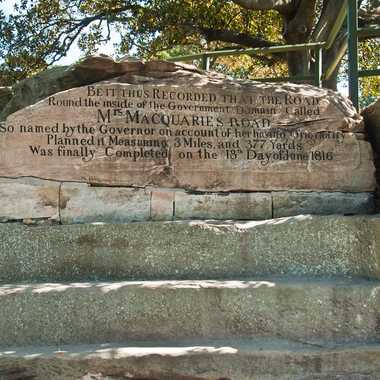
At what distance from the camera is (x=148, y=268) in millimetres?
3605

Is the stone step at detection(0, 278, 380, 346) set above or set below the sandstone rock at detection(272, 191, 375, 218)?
below

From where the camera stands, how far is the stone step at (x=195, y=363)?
113 inches

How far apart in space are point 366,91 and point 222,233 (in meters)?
11.7

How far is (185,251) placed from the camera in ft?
11.9

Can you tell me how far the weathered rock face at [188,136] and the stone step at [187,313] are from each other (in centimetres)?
105

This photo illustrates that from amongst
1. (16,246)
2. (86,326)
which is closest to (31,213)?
(16,246)

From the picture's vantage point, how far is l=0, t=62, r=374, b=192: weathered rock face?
3961 mm

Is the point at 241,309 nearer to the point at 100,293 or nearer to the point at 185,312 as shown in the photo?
the point at 185,312

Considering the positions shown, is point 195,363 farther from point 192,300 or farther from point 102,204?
point 102,204

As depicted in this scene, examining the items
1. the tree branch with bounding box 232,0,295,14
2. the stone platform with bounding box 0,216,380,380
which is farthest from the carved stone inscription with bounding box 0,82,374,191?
the tree branch with bounding box 232,0,295,14

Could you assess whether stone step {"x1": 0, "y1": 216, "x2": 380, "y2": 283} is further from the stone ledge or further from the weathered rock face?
the weathered rock face

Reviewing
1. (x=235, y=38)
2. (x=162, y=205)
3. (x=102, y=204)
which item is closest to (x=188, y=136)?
(x=162, y=205)

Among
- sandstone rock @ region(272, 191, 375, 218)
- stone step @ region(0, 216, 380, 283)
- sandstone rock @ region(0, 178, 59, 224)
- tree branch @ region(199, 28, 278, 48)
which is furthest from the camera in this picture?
tree branch @ region(199, 28, 278, 48)

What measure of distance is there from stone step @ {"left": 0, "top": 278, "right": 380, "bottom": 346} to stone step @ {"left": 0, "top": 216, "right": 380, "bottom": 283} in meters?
0.35
